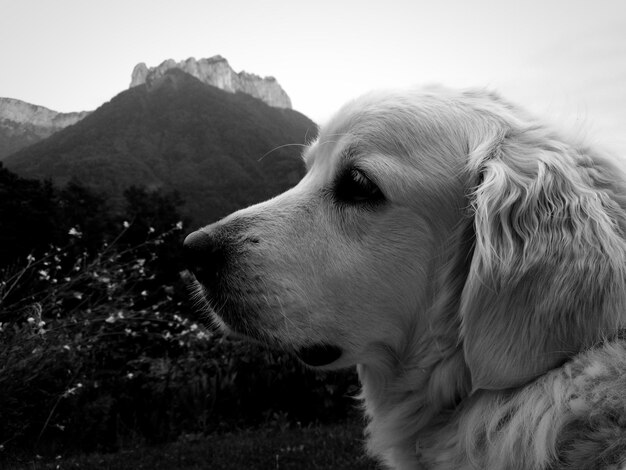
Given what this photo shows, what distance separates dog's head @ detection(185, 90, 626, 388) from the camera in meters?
1.76

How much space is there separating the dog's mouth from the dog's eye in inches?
24.3

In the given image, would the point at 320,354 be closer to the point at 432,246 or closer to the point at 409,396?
the point at 409,396

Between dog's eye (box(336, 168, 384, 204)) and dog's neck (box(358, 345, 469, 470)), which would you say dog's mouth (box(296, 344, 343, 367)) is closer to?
dog's neck (box(358, 345, 469, 470))

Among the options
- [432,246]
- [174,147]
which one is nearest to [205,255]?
[432,246]

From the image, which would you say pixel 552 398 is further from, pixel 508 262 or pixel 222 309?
pixel 222 309

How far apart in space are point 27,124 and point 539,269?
2548 inches

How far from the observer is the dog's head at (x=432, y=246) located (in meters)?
1.76

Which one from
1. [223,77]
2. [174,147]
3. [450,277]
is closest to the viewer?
[450,277]

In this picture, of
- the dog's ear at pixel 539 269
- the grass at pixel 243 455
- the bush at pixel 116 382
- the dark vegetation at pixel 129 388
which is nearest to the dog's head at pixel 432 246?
the dog's ear at pixel 539 269

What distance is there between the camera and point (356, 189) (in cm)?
225

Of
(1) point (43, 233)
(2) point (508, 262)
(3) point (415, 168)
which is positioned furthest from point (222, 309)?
(1) point (43, 233)

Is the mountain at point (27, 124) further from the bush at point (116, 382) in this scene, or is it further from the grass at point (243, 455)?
the grass at point (243, 455)

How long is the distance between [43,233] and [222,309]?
33952 millimetres

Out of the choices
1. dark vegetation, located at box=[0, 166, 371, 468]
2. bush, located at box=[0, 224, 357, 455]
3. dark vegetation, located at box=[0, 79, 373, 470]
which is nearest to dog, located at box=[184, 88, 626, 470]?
dark vegetation, located at box=[0, 79, 373, 470]
